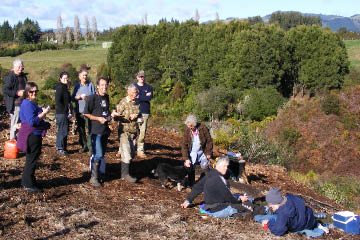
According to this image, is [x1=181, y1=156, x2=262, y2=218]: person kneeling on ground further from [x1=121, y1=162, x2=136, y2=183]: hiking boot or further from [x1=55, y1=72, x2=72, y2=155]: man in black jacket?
[x1=55, y1=72, x2=72, y2=155]: man in black jacket

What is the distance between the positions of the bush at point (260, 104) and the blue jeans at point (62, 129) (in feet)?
46.1

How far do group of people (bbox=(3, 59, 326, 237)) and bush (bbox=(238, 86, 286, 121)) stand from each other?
13174mm

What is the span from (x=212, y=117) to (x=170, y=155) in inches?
466

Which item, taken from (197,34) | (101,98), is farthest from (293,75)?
(101,98)

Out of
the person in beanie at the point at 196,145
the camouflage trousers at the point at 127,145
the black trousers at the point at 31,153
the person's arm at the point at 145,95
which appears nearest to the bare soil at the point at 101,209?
the black trousers at the point at 31,153

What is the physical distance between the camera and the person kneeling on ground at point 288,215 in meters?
5.66

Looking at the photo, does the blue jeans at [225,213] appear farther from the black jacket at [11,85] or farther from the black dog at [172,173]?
the black jacket at [11,85]

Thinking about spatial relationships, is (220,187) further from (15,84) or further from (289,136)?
(289,136)

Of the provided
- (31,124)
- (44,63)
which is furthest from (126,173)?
(44,63)

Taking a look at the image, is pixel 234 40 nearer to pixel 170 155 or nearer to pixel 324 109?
pixel 324 109

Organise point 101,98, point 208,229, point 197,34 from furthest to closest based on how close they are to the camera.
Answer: point 197,34 → point 101,98 → point 208,229

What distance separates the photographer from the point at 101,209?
20.4 ft

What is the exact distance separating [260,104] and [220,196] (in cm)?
1581

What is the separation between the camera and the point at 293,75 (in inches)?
988
